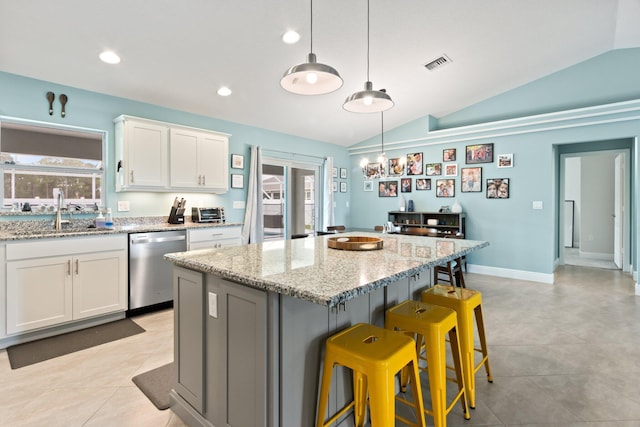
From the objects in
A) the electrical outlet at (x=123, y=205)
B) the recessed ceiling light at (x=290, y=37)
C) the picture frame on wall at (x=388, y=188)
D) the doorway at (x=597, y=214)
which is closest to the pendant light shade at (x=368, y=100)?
the recessed ceiling light at (x=290, y=37)

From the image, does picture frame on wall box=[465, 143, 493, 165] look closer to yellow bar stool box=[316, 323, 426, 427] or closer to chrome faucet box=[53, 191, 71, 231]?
yellow bar stool box=[316, 323, 426, 427]

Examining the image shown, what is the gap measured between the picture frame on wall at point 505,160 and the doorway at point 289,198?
328cm

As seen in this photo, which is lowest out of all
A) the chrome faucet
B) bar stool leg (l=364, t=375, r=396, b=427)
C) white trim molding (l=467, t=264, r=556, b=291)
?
white trim molding (l=467, t=264, r=556, b=291)

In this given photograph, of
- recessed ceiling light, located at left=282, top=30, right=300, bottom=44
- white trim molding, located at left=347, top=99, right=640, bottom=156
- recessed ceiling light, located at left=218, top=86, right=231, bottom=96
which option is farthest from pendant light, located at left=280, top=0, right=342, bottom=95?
white trim molding, located at left=347, top=99, right=640, bottom=156

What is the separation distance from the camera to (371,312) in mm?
1959

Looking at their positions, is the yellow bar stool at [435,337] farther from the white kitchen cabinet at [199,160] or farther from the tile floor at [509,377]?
the white kitchen cabinet at [199,160]

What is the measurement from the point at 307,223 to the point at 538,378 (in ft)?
15.4

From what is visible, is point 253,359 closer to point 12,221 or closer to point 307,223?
point 12,221

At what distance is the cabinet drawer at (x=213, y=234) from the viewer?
392cm

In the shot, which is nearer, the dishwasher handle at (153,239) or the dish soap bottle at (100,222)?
the dishwasher handle at (153,239)

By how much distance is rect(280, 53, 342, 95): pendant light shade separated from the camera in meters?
1.76

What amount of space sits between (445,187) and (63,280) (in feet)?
18.5

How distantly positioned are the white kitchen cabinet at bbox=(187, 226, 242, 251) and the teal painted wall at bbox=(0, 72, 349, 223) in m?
0.68

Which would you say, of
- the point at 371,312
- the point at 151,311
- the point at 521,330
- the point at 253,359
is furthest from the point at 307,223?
the point at 253,359
